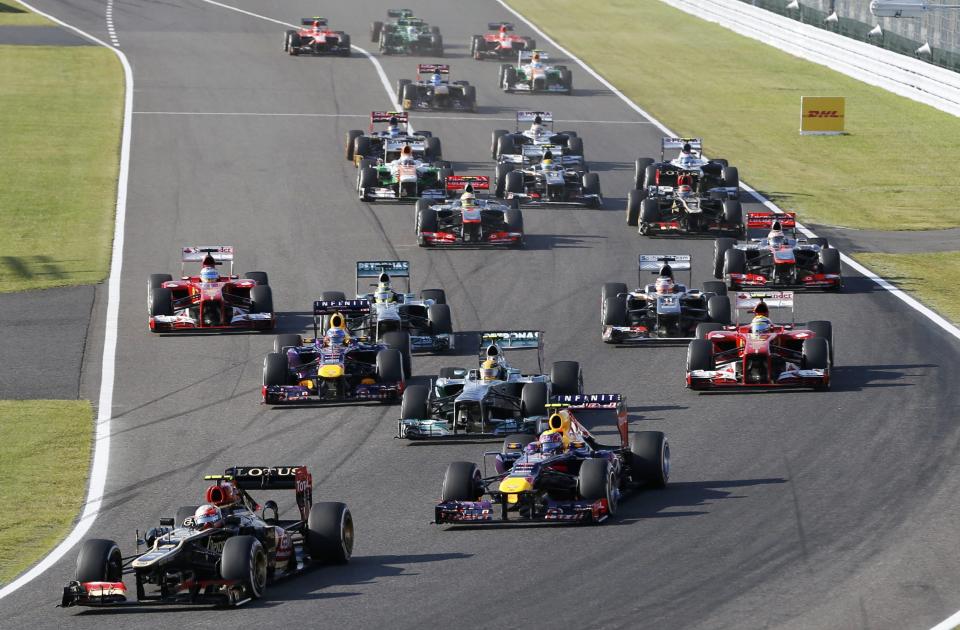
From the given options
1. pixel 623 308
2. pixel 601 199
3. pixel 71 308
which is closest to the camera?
pixel 623 308

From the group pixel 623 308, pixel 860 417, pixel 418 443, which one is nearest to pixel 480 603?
pixel 418 443

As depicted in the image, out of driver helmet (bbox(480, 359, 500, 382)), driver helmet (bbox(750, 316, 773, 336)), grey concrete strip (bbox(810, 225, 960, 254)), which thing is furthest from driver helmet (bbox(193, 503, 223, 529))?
grey concrete strip (bbox(810, 225, 960, 254))

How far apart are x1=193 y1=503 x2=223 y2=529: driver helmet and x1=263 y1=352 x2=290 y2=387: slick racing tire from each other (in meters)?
11.0

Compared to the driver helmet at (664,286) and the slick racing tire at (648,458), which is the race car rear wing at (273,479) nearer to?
the slick racing tire at (648,458)

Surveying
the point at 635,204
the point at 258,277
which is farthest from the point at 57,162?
the point at 258,277

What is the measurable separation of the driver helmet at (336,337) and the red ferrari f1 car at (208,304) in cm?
527

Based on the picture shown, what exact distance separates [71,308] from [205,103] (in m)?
29.9

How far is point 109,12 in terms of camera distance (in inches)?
3868

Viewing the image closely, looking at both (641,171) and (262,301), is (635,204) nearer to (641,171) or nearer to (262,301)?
(641,171)

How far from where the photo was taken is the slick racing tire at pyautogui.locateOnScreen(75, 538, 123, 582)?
22.5m

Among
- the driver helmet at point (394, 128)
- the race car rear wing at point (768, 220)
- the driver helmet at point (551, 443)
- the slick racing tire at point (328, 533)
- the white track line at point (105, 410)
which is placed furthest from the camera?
the driver helmet at point (394, 128)

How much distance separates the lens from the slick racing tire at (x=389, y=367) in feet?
112

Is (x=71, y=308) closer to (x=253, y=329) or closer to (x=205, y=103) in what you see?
(x=253, y=329)

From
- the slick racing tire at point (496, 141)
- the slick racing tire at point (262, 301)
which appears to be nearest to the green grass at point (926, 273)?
the slick racing tire at point (262, 301)
